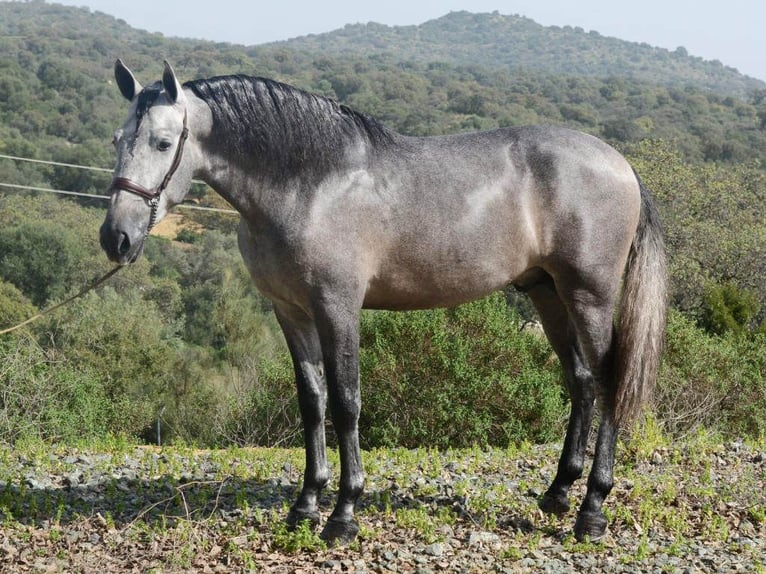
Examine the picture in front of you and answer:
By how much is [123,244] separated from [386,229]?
141 cm

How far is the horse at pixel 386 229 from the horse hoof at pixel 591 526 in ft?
0.05

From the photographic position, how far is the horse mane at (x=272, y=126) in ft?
15.3

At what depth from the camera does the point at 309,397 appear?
520 centimetres

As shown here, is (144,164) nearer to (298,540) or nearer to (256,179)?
(256,179)

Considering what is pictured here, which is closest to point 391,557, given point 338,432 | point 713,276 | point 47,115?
point 338,432

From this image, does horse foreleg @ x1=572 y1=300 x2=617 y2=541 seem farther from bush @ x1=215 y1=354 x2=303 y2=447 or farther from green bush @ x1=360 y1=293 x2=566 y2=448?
bush @ x1=215 y1=354 x2=303 y2=447

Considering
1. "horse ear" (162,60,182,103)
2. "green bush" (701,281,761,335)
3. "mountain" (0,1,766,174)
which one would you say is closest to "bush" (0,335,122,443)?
"horse ear" (162,60,182,103)

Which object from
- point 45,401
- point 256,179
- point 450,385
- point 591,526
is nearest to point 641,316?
point 591,526

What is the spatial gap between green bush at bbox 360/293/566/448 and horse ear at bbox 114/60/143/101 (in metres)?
9.38

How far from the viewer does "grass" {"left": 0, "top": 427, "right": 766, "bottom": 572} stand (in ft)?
16.8

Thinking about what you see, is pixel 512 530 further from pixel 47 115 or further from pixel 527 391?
pixel 47 115

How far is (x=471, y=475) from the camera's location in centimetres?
664

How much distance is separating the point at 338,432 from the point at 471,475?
2.04 m

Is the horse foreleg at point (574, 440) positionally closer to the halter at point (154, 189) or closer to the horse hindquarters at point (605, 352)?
the horse hindquarters at point (605, 352)
